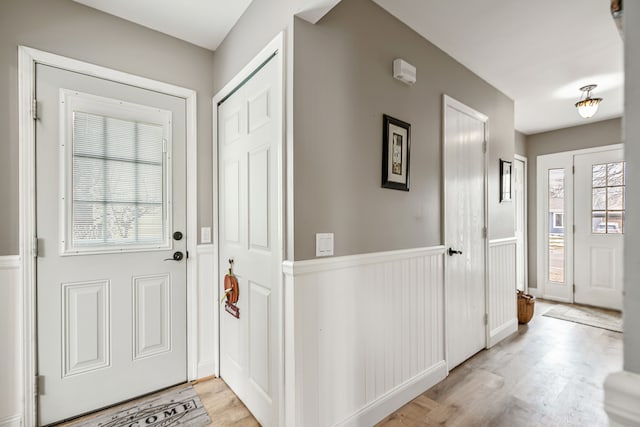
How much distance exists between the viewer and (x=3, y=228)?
1.61 metres

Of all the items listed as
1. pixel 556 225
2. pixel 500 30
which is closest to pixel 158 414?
pixel 500 30

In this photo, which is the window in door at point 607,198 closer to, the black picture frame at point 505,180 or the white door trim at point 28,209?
the black picture frame at point 505,180

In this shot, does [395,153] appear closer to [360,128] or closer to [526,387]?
[360,128]

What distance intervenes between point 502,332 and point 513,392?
3.41 feet

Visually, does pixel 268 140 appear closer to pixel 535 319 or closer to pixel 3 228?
pixel 3 228

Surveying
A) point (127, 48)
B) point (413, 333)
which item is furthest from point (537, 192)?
point (127, 48)

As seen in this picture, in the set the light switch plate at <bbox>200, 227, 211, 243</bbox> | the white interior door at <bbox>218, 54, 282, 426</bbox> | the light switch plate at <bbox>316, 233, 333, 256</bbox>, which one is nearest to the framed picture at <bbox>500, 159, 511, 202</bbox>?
the light switch plate at <bbox>316, 233, 333, 256</bbox>

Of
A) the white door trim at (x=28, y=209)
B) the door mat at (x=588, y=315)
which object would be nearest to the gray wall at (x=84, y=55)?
the white door trim at (x=28, y=209)

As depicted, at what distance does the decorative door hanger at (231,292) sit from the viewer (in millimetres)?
2008

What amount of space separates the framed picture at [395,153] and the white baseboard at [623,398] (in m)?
1.42

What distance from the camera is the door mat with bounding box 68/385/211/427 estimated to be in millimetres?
1771

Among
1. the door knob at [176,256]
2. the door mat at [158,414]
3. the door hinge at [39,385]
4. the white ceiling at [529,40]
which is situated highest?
the white ceiling at [529,40]

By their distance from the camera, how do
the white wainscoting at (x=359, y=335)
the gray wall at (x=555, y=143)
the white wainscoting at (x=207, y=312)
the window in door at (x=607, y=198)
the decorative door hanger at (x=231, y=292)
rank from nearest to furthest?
the white wainscoting at (x=359, y=335)
the decorative door hanger at (x=231, y=292)
the white wainscoting at (x=207, y=312)
the window in door at (x=607, y=198)
the gray wall at (x=555, y=143)

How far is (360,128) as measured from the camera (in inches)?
67.8
